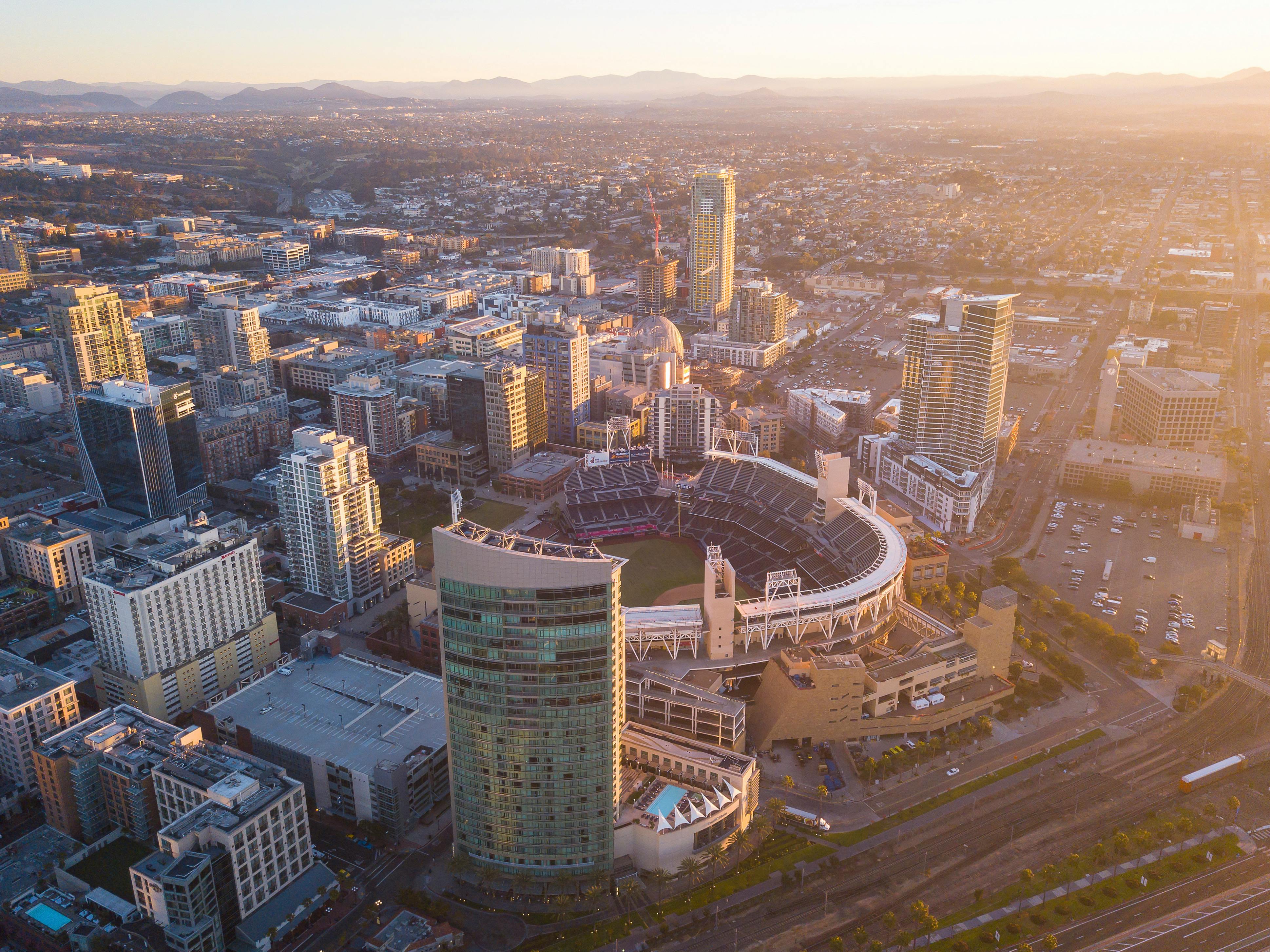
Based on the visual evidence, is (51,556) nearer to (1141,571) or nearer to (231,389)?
(231,389)

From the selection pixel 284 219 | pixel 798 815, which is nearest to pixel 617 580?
pixel 798 815

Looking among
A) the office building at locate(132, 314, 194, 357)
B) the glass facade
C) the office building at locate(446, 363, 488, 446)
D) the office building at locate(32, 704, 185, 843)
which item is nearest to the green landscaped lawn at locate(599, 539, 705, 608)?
the office building at locate(446, 363, 488, 446)

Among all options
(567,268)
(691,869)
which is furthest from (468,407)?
(567,268)

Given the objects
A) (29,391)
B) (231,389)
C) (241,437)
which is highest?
(231,389)

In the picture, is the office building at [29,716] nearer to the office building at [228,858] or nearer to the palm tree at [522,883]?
the office building at [228,858]

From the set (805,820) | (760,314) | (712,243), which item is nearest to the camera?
(805,820)

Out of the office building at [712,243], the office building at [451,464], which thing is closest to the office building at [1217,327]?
the office building at [712,243]
